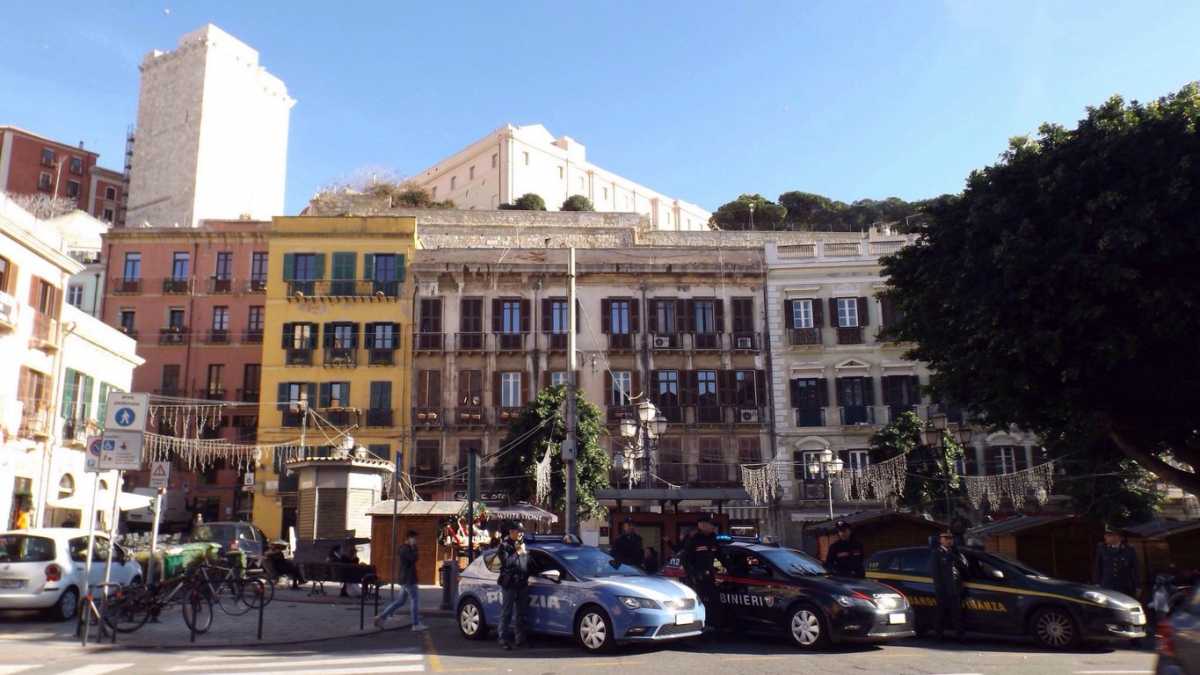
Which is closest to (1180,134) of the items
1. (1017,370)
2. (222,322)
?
(1017,370)

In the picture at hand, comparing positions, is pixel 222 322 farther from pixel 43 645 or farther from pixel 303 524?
pixel 43 645

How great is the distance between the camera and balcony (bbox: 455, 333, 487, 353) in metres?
41.0

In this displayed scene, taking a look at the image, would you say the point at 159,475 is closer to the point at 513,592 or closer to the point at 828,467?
the point at 513,592

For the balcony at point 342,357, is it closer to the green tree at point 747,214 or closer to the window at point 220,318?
the window at point 220,318

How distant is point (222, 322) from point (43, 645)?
34804 mm

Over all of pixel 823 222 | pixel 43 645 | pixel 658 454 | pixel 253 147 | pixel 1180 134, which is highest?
pixel 253 147

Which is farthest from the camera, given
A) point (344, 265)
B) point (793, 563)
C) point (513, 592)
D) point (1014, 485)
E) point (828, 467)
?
point (344, 265)

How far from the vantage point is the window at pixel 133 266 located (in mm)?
45719

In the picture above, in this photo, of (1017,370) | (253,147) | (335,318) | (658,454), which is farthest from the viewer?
(253,147)

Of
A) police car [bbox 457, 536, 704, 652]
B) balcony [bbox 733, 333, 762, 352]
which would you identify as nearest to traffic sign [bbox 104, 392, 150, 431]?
police car [bbox 457, 536, 704, 652]

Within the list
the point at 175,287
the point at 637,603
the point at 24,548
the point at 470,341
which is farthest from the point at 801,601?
the point at 175,287

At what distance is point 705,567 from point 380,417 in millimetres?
28938

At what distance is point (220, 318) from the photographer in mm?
45562

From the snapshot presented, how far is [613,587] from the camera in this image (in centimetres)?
1224
